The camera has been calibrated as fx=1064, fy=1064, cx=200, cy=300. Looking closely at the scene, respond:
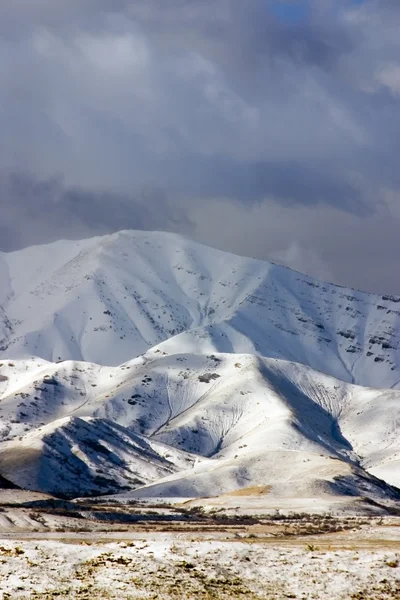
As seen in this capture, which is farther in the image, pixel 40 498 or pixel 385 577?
pixel 40 498

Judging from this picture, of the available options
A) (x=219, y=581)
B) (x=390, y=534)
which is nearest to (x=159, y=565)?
(x=219, y=581)

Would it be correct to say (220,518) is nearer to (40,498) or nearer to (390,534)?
(40,498)

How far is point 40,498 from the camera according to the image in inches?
7042

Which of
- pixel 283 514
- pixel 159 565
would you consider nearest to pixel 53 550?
pixel 159 565

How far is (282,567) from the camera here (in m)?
54.2

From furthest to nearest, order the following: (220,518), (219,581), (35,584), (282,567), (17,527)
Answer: (220,518) < (17,527) < (282,567) < (219,581) < (35,584)

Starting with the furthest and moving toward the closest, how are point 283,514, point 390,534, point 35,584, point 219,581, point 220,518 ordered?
point 283,514 → point 220,518 → point 390,534 → point 219,581 → point 35,584

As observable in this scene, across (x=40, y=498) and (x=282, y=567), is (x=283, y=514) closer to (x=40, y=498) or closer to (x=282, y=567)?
(x=40, y=498)

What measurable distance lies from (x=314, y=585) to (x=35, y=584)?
13.3 metres

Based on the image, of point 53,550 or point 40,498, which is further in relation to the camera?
point 40,498

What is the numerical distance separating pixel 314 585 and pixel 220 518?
417 feet

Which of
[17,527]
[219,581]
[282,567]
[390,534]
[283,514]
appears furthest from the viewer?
[283,514]

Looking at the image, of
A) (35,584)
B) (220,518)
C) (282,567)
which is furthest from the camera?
(220,518)

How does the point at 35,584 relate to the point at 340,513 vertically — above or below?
below
